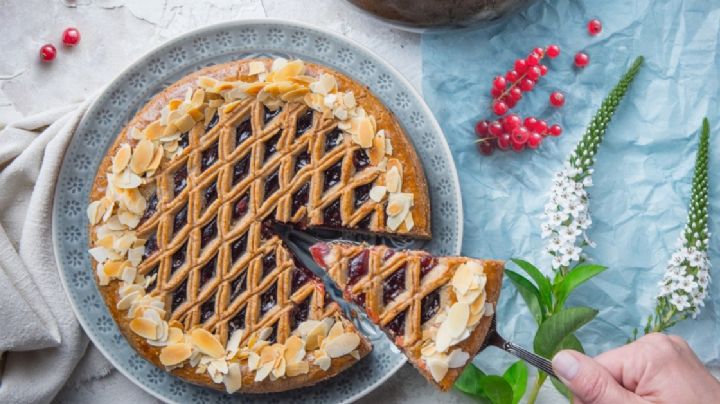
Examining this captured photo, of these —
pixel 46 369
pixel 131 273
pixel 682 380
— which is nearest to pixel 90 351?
pixel 46 369

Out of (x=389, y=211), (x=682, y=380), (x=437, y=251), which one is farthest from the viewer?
(x=437, y=251)

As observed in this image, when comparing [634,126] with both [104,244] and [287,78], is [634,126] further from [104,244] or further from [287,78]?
[104,244]

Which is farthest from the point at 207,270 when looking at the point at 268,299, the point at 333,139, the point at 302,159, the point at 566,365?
the point at 566,365

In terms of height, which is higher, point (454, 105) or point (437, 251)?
point (454, 105)

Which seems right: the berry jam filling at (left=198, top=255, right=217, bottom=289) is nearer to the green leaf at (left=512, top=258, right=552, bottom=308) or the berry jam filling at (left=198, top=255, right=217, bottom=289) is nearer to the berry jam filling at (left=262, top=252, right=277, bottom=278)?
the berry jam filling at (left=262, top=252, right=277, bottom=278)

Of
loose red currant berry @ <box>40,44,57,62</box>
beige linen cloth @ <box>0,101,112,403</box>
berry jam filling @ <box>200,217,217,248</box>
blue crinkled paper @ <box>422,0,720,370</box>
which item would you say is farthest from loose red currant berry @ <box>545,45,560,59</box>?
loose red currant berry @ <box>40,44,57,62</box>

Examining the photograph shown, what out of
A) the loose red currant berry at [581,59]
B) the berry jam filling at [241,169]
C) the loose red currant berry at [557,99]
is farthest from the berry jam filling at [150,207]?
the loose red currant berry at [581,59]

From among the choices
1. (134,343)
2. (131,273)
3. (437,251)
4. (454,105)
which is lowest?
(134,343)
